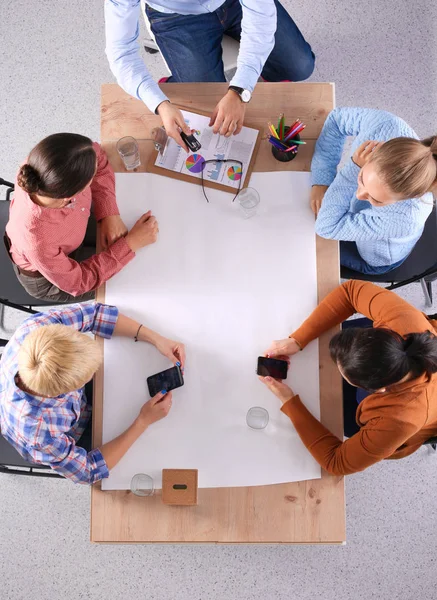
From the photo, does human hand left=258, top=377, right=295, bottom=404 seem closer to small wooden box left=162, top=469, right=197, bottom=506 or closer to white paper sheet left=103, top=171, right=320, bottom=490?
white paper sheet left=103, top=171, right=320, bottom=490

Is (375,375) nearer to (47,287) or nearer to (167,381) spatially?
(167,381)

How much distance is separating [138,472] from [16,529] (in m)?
1.13

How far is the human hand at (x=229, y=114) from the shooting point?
156 cm

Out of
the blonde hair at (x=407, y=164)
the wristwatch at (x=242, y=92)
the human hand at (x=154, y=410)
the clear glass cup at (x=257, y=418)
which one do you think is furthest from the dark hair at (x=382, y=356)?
the wristwatch at (x=242, y=92)

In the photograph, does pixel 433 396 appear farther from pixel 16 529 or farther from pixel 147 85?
pixel 16 529

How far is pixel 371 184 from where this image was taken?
135 cm

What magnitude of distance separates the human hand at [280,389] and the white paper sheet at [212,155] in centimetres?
59

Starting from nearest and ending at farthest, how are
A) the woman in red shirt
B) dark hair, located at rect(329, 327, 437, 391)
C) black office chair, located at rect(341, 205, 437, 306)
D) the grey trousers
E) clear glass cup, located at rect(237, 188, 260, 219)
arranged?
1. dark hair, located at rect(329, 327, 437, 391)
2. the woman in red shirt
3. clear glass cup, located at rect(237, 188, 260, 219)
4. the grey trousers
5. black office chair, located at rect(341, 205, 437, 306)

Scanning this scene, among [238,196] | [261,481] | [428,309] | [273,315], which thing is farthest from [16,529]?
[428,309]

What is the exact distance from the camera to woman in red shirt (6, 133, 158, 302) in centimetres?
133

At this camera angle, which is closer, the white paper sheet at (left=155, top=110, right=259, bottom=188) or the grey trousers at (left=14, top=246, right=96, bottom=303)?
the white paper sheet at (left=155, top=110, right=259, bottom=188)

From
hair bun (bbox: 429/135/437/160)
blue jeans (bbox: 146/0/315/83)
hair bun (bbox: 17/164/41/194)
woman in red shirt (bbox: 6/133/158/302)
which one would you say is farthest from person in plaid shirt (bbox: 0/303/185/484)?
blue jeans (bbox: 146/0/315/83)

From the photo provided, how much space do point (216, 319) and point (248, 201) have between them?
368 mm

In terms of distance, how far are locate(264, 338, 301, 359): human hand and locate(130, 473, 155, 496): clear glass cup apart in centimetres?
46
